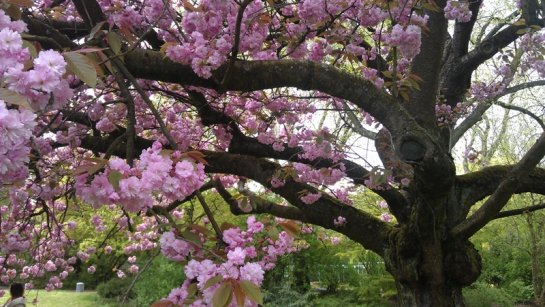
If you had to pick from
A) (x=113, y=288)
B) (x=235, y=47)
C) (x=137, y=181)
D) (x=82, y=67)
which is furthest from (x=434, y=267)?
(x=113, y=288)

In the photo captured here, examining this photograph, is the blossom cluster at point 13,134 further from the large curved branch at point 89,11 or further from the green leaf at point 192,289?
A: the large curved branch at point 89,11

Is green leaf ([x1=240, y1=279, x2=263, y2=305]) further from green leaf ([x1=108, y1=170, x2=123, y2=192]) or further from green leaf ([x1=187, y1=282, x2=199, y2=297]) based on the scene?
green leaf ([x1=108, y1=170, x2=123, y2=192])

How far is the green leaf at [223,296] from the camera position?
3.40 feet

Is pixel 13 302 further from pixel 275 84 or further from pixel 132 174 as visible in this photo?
pixel 132 174

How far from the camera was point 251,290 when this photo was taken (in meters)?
1.06

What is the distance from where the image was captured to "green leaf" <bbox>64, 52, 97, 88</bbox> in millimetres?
965

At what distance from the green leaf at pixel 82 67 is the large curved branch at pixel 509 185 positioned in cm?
253

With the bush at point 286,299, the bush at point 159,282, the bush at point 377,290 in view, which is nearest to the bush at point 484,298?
the bush at point 377,290

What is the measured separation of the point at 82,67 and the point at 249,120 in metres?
3.51

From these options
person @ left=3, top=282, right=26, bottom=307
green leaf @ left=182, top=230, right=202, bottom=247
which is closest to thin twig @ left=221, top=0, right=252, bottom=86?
green leaf @ left=182, top=230, right=202, bottom=247

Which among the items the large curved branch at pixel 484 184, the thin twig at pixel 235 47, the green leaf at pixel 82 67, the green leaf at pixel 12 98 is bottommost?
the green leaf at pixel 12 98

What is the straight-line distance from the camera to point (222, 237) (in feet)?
4.68

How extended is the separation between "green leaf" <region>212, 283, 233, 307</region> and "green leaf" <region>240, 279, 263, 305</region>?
4cm

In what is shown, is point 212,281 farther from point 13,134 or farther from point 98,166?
point 13,134
